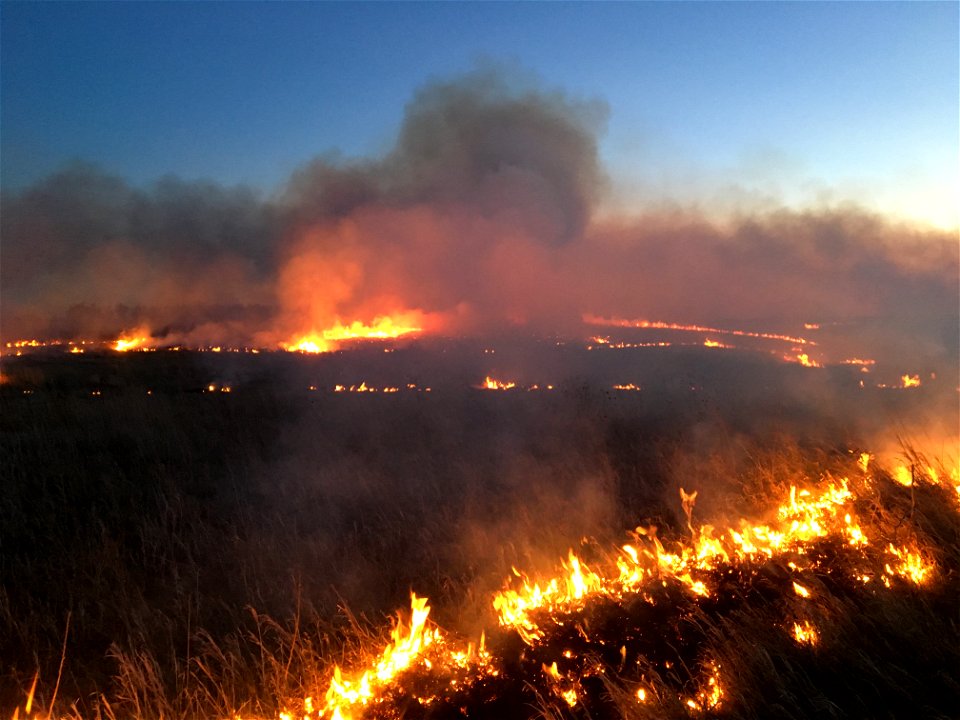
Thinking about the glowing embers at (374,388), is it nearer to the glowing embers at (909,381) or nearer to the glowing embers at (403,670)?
the glowing embers at (403,670)

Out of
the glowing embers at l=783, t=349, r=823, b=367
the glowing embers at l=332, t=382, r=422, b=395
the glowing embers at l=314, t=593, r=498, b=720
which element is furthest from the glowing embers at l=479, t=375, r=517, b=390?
the glowing embers at l=783, t=349, r=823, b=367

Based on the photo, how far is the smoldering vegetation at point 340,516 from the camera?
3.89 meters

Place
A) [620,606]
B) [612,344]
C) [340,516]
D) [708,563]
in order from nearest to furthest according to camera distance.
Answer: [620,606], [708,563], [340,516], [612,344]

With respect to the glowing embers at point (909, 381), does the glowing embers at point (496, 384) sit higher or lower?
higher

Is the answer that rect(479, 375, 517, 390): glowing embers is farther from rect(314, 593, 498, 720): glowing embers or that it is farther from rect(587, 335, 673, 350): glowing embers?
rect(314, 593, 498, 720): glowing embers

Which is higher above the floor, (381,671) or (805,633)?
(805,633)

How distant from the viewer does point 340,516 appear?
7.44m

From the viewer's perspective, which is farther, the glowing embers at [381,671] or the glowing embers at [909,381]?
the glowing embers at [909,381]

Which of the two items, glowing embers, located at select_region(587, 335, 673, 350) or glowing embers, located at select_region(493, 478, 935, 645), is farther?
glowing embers, located at select_region(587, 335, 673, 350)

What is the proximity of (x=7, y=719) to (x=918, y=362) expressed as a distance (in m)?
27.2

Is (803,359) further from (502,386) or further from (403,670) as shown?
(403,670)

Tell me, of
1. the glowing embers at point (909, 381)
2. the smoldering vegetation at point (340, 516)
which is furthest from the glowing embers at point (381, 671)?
the glowing embers at point (909, 381)

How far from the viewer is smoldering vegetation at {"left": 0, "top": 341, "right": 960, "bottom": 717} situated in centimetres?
389

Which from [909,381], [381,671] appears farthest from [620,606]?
[909,381]
